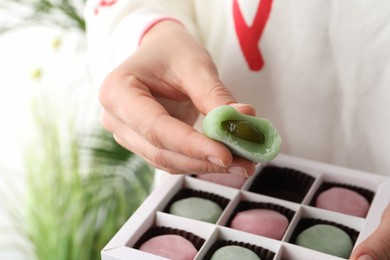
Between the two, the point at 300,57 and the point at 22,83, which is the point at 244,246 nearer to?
the point at 300,57

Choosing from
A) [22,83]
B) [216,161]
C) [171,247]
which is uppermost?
[216,161]

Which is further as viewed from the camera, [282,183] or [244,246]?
[282,183]

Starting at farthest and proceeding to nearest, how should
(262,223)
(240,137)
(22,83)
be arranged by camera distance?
(22,83) → (262,223) → (240,137)

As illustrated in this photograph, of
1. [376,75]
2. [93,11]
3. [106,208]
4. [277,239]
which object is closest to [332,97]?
[376,75]

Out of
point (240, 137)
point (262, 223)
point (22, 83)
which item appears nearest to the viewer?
point (240, 137)

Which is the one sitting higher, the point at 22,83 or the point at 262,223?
the point at 262,223

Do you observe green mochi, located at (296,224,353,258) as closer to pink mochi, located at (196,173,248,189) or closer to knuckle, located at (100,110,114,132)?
pink mochi, located at (196,173,248,189)

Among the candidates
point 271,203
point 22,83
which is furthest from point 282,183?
point 22,83

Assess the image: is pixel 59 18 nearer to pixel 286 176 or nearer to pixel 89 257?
pixel 89 257
